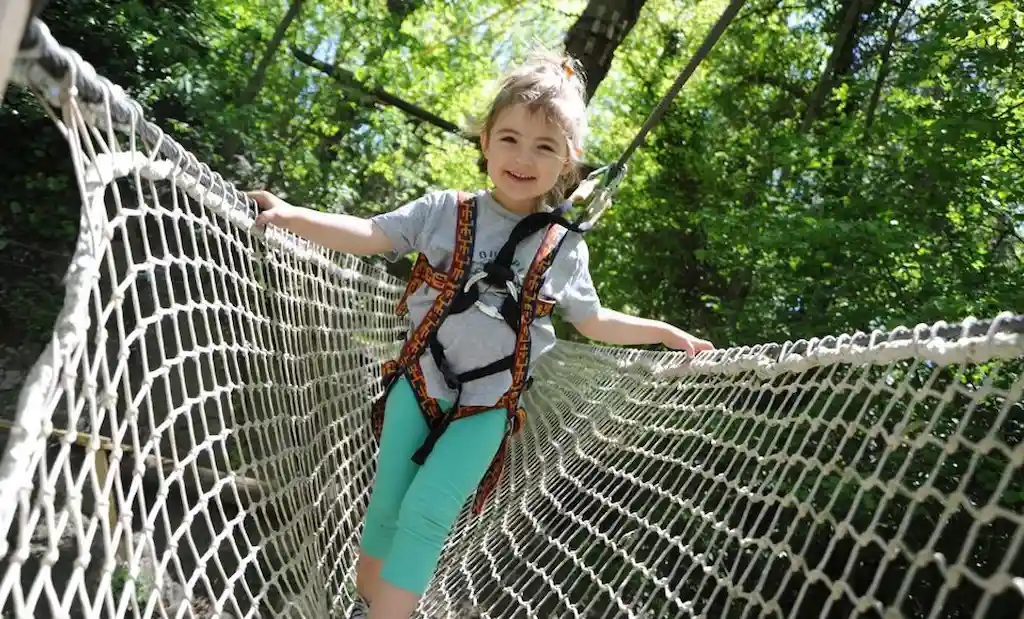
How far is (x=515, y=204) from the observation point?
4.43 ft

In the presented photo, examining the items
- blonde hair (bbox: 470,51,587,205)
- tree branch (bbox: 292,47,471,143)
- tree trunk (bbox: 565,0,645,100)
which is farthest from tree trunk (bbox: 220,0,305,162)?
blonde hair (bbox: 470,51,587,205)

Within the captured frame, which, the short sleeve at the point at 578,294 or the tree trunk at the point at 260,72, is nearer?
the short sleeve at the point at 578,294

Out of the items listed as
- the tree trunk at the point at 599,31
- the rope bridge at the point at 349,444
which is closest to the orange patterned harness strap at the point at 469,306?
the rope bridge at the point at 349,444

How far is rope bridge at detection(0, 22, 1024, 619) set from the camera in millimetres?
692

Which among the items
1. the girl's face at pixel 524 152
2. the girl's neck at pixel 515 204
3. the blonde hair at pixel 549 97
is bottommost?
the girl's neck at pixel 515 204

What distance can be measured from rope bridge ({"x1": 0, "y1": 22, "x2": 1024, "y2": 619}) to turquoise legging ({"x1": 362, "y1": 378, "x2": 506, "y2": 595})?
Result: 149mm

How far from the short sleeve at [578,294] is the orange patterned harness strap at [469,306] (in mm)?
51

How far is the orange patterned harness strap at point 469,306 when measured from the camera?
127 centimetres

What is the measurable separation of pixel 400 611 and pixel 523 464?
3.85 feet

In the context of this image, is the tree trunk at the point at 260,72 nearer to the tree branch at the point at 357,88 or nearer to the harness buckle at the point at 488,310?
the tree branch at the point at 357,88

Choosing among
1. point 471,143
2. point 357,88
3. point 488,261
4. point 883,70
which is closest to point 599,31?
point 471,143

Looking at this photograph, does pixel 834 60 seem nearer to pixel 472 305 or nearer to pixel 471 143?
pixel 471 143

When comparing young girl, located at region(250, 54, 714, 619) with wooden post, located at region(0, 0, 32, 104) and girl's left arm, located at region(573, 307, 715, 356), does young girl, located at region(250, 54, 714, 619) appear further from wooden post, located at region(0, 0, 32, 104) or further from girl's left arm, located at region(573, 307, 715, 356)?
wooden post, located at region(0, 0, 32, 104)

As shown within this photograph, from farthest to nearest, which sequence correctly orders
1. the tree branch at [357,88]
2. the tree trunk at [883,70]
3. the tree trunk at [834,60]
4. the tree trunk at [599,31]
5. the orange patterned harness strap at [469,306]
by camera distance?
the tree trunk at [834,60] < the tree trunk at [883,70] < the tree branch at [357,88] < the tree trunk at [599,31] < the orange patterned harness strap at [469,306]
